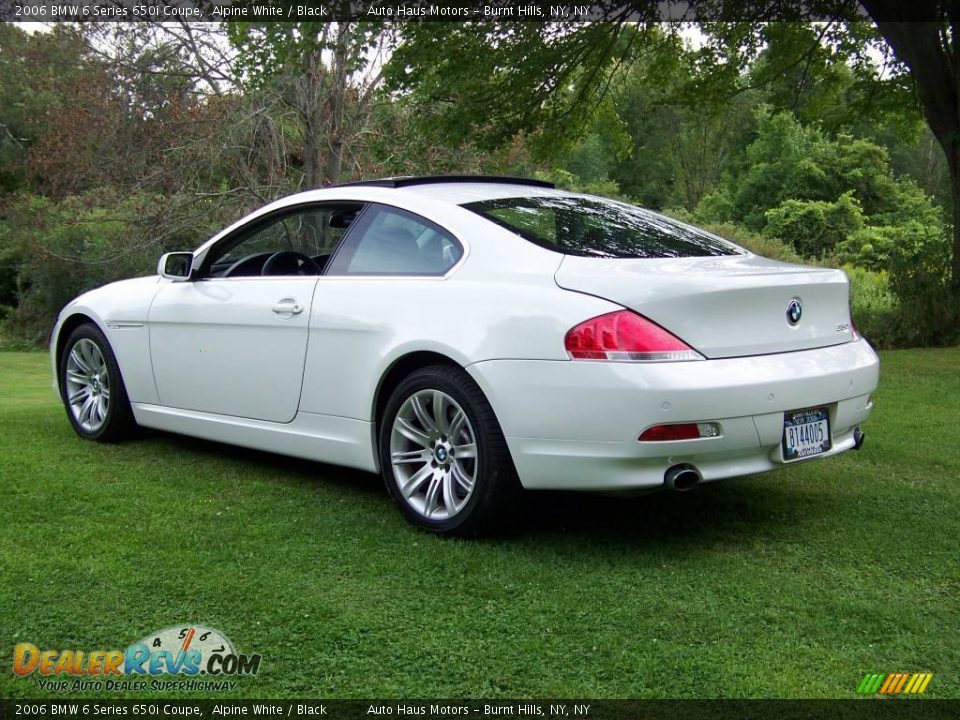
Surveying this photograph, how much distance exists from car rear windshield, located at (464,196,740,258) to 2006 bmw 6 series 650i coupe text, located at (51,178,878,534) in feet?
0.06

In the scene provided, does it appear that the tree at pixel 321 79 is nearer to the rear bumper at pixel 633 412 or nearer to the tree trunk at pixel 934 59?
the tree trunk at pixel 934 59

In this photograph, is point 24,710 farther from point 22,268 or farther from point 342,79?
point 22,268

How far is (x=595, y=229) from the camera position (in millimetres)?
4660

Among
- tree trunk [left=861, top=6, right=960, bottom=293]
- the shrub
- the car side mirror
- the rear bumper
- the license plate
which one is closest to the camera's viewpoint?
the rear bumper

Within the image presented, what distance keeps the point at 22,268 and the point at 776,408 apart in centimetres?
1894

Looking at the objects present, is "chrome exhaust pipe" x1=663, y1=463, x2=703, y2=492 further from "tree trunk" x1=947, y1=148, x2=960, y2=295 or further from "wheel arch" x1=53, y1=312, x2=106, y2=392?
"tree trunk" x1=947, y1=148, x2=960, y2=295

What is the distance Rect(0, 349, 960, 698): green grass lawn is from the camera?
305cm

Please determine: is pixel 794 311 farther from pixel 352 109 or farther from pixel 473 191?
pixel 352 109

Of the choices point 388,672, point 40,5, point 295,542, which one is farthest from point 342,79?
point 388,672

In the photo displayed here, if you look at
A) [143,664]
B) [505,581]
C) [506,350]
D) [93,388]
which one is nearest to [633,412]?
[506,350]

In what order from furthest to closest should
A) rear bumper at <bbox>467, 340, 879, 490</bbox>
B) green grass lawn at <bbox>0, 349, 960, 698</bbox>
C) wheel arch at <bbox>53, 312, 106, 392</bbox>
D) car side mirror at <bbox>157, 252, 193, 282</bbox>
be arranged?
wheel arch at <bbox>53, 312, 106, 392</bbox> < car side mirror at <bbox>157, 252, 193, 282</bbox> < rear bumper at <bbox>467, 340, 879, 490</bbox> < green grass lawn at <bbox>0, 349, 960, 698</bbox>

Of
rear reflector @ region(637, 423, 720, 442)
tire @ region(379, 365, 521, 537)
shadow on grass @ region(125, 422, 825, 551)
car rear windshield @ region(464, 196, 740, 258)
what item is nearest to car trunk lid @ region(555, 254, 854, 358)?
car rear windshield @ region(464, 196, 740, 258)

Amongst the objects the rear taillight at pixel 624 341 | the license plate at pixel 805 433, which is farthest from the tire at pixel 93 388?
the license plate at pixel 805 433

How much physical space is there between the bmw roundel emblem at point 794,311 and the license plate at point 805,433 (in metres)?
0.37
